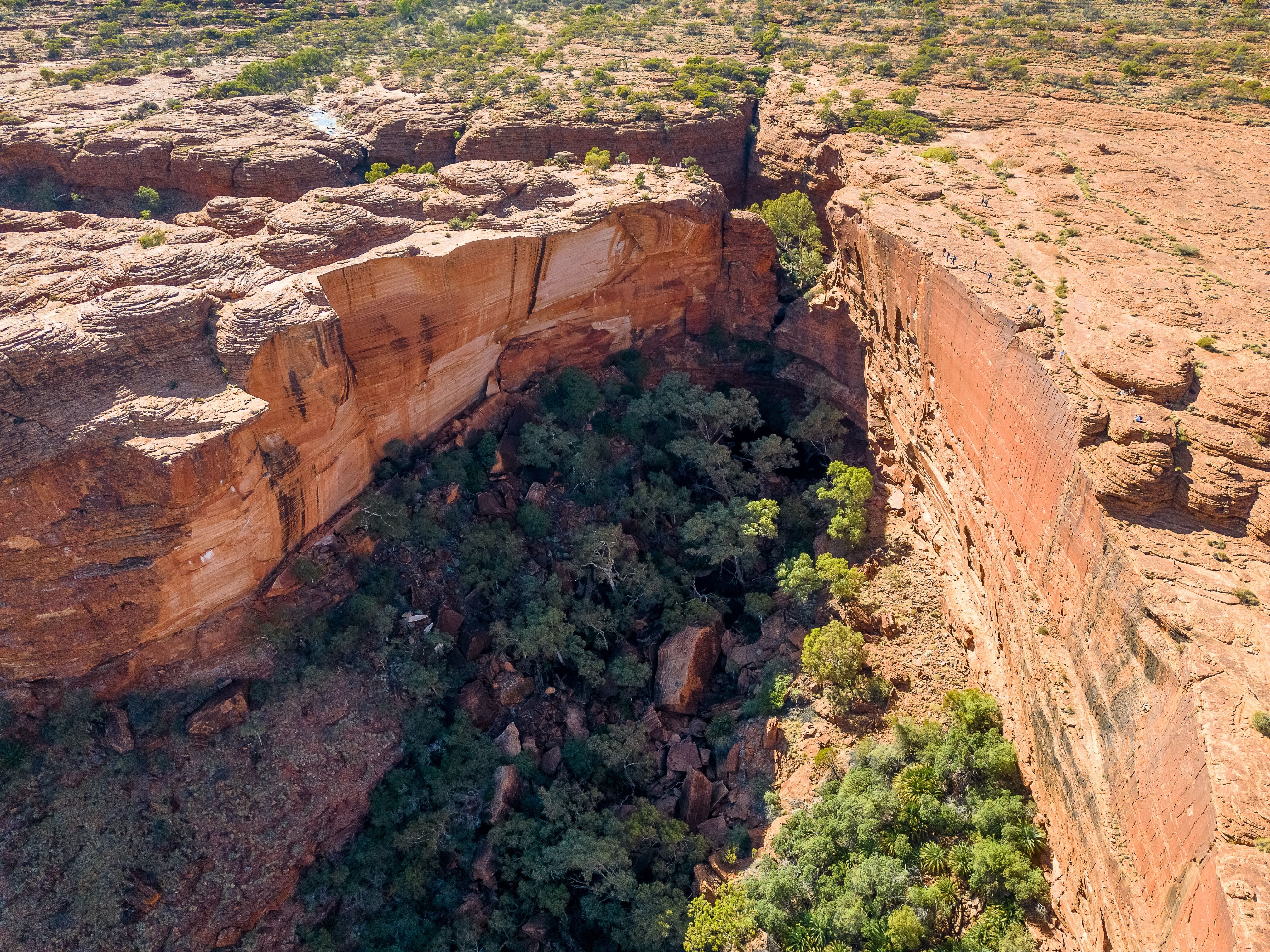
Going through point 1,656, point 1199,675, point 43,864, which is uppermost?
point 1199,675

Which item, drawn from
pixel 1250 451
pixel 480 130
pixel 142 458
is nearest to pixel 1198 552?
pixel 1250 451

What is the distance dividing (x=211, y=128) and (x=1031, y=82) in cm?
4707

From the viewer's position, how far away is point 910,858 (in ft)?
78.6

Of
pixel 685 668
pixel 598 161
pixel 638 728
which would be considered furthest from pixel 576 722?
pixel 598 161

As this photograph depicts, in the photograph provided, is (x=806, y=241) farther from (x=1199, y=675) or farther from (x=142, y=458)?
(x=142, y=458)

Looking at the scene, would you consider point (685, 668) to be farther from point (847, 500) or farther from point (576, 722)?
point (847, 500)

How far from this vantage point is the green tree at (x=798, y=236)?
40.3 m

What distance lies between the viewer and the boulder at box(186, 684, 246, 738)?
25.8 meters

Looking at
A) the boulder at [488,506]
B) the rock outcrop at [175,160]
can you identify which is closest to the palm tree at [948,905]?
the boulder at [488,506]

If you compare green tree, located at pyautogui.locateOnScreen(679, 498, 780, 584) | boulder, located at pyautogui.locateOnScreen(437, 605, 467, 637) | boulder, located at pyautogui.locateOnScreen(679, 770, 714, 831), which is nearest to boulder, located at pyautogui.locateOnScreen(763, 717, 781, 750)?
boulder, located at pyautogui.locateOnScreen(679, 770, 714, 831)

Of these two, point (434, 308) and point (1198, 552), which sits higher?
point (434, 308)

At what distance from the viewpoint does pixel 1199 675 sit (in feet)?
57.8

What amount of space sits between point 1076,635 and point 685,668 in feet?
45.6

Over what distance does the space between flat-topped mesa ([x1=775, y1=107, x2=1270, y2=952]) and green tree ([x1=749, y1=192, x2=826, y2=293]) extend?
103 inches
